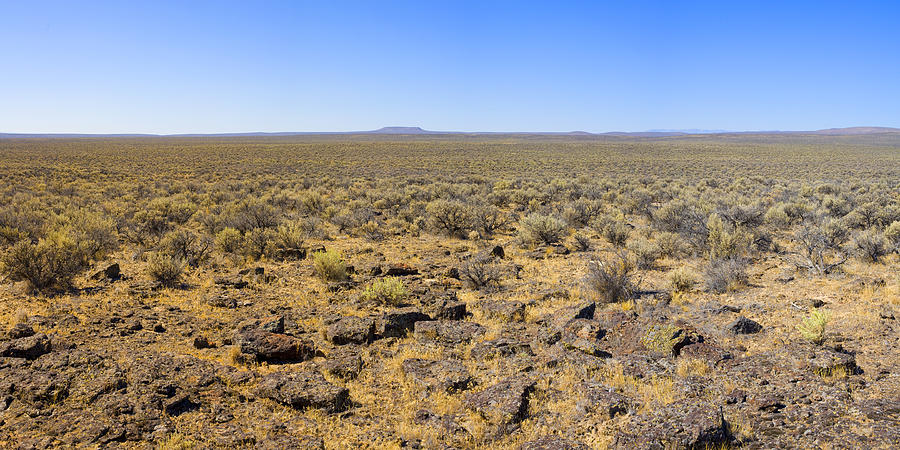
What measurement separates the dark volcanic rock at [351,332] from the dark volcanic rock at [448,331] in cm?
67

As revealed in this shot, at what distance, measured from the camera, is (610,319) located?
6.73 metres

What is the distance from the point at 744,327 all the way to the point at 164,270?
9.52 meters

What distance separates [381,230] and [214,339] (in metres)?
8.24

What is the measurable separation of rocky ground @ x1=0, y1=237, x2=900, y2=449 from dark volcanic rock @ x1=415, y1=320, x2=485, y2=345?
0.09ft

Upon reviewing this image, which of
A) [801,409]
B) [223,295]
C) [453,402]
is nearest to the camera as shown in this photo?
[801,409]

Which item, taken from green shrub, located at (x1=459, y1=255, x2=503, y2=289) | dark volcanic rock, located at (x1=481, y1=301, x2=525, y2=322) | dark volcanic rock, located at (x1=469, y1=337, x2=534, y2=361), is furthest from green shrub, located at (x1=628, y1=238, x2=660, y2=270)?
dark volcanic rock, located at (x1=469, y1=337, x2=534, y2=361)

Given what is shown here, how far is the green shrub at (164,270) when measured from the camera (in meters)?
8.70

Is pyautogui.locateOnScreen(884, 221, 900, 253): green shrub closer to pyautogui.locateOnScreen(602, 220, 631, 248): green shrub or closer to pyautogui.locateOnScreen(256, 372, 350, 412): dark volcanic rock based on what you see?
pyautogui.locateOnScreen(602, 220, 631, 248): green shrub

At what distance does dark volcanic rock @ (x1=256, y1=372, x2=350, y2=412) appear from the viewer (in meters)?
4.77

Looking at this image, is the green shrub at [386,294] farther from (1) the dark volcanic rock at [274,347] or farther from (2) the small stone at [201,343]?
(2) the small stone at [201,343]

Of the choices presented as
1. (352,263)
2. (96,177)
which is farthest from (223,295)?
(96,177)

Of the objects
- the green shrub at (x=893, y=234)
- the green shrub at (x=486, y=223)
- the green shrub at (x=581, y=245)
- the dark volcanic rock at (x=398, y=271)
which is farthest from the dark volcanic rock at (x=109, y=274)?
the green shrub at (x=893, y=234)

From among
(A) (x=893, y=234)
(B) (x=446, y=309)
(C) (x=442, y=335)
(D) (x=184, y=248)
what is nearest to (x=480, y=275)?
(B) (x=446, y=309)

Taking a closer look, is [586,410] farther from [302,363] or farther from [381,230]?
[381,230]
